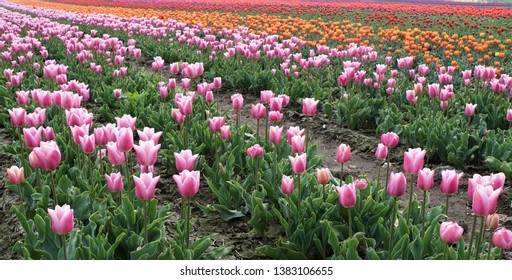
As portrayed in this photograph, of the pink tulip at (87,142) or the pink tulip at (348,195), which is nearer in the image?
the pink tulip at (348,195)

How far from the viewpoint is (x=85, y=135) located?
9.53 ft

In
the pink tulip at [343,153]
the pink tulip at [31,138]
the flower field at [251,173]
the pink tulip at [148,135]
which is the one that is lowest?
the flower field at [251,173]

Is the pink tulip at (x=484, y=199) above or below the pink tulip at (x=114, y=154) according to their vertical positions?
above

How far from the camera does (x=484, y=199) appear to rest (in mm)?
2092

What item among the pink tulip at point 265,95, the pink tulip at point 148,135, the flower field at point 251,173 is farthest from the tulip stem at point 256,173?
the pink tulip at point 265,95

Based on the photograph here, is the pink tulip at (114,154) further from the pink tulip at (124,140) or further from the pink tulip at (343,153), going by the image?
the pink tulip at (343,153)

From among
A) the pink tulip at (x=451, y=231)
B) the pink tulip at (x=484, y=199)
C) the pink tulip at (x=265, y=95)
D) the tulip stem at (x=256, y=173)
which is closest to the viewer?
the pink tulip at (x=484, y=199)

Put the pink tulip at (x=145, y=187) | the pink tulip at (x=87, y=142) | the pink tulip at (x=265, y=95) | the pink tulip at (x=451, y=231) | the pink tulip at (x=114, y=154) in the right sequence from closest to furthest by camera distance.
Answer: the pink tulip at (x=451, y=231) → the pink tulip at (x=145, y=187) → the pink tulip at (x=114, y=154) → the pink tulip at (x=87, y=142) → the pink tulip at (x=265, y=95)

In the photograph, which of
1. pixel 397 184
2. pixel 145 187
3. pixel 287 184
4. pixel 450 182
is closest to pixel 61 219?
pixel 145 187

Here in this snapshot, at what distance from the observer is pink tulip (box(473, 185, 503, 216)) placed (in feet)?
6.86

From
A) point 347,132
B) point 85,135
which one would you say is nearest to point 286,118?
point 347,132

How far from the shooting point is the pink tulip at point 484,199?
2.09 meters

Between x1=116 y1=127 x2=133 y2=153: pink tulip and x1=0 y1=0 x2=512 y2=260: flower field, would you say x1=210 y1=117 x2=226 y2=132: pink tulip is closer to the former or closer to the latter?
x1=0 y1=0 x2=512 y2=260: flower field

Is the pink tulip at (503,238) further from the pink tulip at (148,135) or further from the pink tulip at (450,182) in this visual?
the pink tulip at (148,135)
